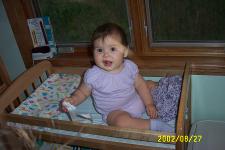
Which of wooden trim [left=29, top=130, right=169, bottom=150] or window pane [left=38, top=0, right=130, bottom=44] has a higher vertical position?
window pane [left=38, top=0, right=130, bottom=44]

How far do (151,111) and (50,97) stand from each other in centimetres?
62

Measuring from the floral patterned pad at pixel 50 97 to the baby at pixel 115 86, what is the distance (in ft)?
0.59

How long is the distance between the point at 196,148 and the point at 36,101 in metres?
0.92

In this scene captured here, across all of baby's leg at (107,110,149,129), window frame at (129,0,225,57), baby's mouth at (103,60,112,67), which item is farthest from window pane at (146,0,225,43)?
baby's leg at (107,110,149,129)

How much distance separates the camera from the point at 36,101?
1.62 m

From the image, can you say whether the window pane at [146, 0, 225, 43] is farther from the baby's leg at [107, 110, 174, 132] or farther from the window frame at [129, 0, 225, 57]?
the baby's leg at [107, 110, 174, 132]

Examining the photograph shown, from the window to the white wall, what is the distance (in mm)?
254

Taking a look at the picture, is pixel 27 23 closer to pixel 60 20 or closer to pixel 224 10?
pixel 60 20

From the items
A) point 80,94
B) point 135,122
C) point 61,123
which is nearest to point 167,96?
point 135,122

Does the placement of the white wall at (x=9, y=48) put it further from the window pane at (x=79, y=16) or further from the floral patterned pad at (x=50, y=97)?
the floral patterned pad at (x=50, y=97)

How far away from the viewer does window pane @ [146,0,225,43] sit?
1.52 metres

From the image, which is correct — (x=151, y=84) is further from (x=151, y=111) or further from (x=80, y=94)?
(x=80, y=94)

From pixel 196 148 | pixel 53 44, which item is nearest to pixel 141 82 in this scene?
pixel 196 148

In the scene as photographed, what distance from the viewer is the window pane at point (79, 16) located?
1.70 metres
